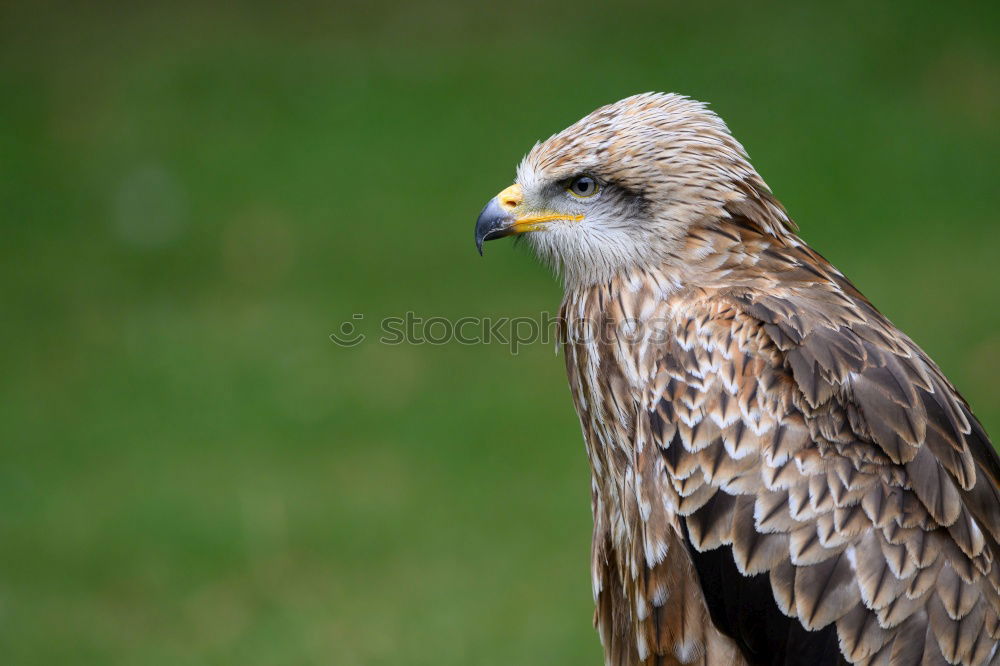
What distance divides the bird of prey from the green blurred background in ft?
11.0

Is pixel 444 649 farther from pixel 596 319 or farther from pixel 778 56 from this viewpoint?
pixel 778 56

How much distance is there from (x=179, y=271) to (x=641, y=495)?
744cm

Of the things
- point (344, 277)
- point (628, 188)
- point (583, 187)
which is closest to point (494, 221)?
point (583, 187)

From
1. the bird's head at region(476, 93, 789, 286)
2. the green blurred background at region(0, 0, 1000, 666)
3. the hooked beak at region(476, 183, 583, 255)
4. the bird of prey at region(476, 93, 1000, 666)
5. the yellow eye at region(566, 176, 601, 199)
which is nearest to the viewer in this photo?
the bird of prey at region(476, 93, 1000, 666)

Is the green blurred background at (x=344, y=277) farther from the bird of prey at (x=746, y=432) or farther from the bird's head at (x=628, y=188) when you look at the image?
the bird's head at (x=628, y=188)

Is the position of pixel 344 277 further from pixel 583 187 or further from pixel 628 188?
pixel 628 188

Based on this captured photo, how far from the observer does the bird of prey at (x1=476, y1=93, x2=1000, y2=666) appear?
362 cm

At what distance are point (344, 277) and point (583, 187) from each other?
650cm

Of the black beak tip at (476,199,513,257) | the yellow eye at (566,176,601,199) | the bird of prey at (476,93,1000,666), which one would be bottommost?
the bird of prey at (476,93,1000,666)

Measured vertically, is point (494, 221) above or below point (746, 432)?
above

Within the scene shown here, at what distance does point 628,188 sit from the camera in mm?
4074

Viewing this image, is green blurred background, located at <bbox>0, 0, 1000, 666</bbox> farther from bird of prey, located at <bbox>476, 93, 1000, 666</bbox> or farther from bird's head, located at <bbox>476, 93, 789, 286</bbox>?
bird's head, located at <bbox>476, 93, 789, 286</bbox>

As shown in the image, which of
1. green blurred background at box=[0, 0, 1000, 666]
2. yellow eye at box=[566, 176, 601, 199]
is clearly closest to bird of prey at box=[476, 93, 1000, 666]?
yellow eye at box=[566, 176, 601, 199]

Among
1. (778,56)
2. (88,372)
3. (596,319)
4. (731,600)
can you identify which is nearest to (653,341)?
(596,319)
